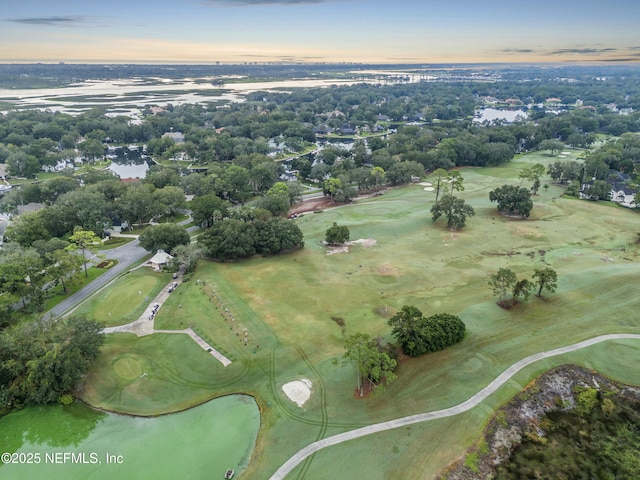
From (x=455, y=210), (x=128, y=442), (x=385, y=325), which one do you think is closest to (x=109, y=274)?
(x=128, y=442)

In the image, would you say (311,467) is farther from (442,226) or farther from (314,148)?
(314,148)

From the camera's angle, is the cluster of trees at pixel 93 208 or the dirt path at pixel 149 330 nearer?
the dirt path at pixel 149 330

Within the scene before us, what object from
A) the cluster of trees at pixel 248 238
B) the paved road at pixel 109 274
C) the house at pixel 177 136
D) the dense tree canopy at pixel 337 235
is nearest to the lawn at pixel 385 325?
the cluster of trees at pixel 248 238

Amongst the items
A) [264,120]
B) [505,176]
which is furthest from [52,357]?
[264,120]

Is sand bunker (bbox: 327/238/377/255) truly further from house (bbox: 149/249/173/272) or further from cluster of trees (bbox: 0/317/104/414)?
cluster of trees (bbox: 0/317/104/414)

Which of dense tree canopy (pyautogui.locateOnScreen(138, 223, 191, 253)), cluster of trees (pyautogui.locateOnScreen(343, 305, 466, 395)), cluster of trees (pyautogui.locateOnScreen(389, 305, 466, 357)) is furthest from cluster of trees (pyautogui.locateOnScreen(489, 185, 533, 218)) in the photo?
dense tree canopy (pyautogui.locateOnScreen(138, 223, 191, 253))

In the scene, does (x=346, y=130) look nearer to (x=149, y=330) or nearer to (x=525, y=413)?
(x=149, y=330)

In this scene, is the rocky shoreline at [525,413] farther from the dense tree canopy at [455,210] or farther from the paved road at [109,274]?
the paved road at [109,274]
